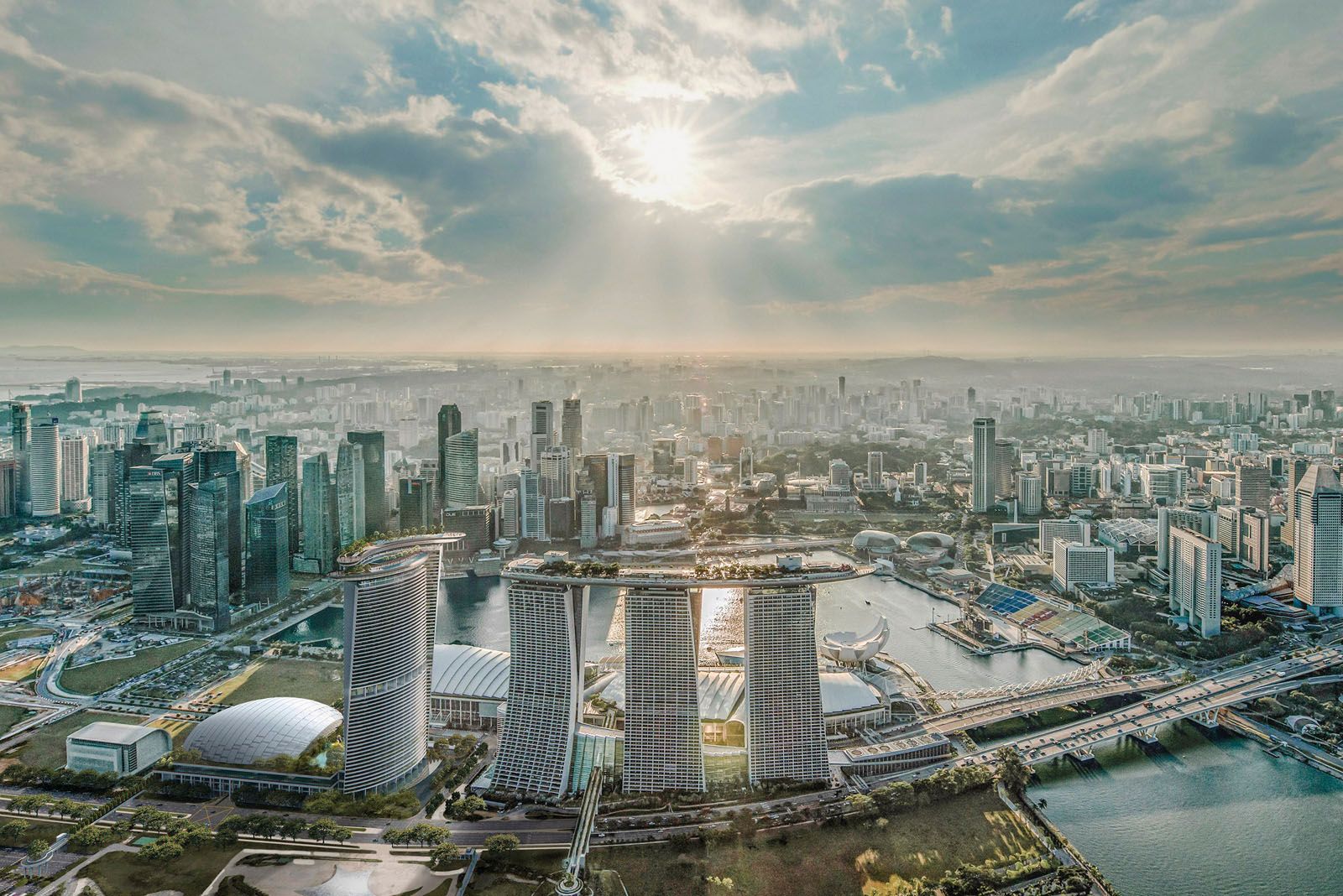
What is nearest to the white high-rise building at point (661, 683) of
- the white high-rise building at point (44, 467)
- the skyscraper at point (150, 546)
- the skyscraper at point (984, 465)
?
the skyscraper at point (150, 546)

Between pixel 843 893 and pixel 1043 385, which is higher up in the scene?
pixel 1043 385

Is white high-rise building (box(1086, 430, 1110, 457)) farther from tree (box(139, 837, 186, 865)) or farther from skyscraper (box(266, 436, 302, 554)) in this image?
tree (box(139, 837, 186, 865))

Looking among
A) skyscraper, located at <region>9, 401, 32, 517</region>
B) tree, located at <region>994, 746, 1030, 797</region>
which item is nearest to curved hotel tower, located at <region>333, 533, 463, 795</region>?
tree, located at <region>994, 746, 1030, 797</region>

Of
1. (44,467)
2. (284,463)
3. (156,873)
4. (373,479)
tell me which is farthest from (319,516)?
(156,873)

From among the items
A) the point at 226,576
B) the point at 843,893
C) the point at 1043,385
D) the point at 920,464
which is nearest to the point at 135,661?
the point at 226,576

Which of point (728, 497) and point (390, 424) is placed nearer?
point (728, 497)

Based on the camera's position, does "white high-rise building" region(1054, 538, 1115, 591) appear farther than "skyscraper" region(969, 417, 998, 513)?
No

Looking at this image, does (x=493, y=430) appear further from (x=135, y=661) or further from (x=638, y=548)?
(x=135, y=661)
